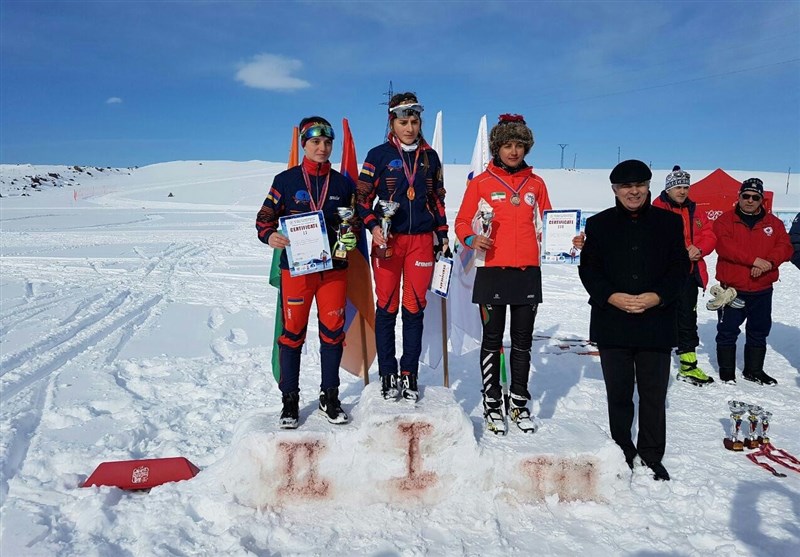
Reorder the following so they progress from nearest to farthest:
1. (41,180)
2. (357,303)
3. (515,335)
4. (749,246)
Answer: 1. (515,335)
2. (357,303)
3. (749,246)
4. (41,180)

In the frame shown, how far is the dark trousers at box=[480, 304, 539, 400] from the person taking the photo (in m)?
3.99

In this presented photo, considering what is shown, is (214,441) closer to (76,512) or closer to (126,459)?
(126,459)

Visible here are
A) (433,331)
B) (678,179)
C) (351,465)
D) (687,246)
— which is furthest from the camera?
(678,179)

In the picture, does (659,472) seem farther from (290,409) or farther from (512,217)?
(290,409)

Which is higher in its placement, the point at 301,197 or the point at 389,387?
the point at 301,197

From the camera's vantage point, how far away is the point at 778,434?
470 cm

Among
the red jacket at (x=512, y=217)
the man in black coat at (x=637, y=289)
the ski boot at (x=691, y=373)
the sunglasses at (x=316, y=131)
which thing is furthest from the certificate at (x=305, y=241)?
the ski boot at (x=691, y=373)

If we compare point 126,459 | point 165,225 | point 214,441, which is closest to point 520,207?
point 214,441

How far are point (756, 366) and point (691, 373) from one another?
745mm

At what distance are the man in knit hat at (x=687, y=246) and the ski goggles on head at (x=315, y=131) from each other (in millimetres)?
3846

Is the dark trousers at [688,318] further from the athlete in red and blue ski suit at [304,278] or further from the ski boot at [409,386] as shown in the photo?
the athlete in red and blue ski suit at [304,278]

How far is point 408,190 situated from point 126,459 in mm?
2947

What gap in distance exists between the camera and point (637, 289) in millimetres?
3742

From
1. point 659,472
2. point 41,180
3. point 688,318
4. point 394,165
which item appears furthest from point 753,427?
point 41,180
